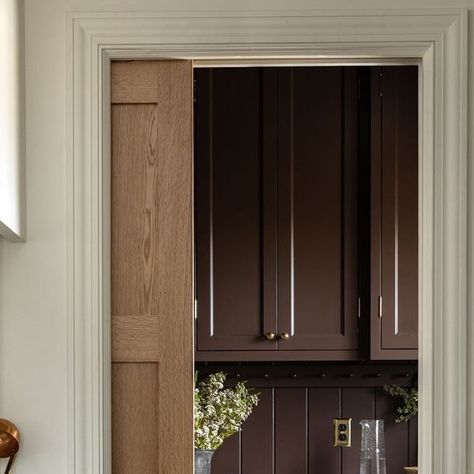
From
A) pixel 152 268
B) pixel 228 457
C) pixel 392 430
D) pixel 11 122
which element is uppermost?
pixel 11 122

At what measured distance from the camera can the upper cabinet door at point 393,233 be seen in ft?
12.3

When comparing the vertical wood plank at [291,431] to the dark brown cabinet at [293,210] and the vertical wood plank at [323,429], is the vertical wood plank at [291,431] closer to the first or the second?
the vertical wood plank at [323,429]

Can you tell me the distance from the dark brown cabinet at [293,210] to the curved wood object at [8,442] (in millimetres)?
1591

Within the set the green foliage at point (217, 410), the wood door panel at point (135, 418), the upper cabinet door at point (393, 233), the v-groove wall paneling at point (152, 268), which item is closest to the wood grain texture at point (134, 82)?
the v-groove wall paneling at point (152, 268)

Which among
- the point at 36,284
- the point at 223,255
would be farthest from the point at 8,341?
the point at 223,255

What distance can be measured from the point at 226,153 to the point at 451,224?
5.41 ft

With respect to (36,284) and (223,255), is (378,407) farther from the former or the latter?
(36,284)

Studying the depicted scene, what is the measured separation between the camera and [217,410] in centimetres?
Answer: 384

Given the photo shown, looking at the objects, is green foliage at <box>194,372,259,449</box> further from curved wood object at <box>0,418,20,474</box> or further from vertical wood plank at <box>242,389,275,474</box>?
curved wood object at <box>0,418,20,474</box>

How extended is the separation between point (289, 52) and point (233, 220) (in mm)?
1547

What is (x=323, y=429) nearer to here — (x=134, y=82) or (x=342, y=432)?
(x=342, y=432)

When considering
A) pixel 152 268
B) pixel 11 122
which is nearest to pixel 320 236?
pixel 152 268

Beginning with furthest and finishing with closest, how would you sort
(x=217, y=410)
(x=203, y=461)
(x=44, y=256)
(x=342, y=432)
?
1. (x=342, y=432)
2. (x=217, y=410)
3. (x=203, y=461)
4. (x=44, y=256)

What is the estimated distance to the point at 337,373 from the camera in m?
4.05
